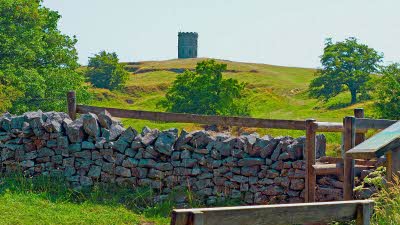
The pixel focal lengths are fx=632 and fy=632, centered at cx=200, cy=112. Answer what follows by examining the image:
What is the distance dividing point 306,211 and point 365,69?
56279 millimetres

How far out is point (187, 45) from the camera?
12481 centimetres

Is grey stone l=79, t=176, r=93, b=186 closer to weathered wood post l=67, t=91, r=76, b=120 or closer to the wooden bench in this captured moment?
weathered wood post l=67, t=91, r=76, b=120

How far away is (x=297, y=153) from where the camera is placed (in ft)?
35.7

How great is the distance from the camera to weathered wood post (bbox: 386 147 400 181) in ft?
23.6

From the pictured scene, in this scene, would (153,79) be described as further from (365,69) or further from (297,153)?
(297,153)

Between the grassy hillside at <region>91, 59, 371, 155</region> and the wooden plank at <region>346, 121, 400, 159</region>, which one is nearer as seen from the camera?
the wooden plank at <region>346, 121, 400, 159</region>

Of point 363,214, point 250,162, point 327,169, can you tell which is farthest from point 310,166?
point 363,214

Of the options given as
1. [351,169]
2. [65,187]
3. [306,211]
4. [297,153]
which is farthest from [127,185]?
[306,211]

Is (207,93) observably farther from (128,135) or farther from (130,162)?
(130,162)

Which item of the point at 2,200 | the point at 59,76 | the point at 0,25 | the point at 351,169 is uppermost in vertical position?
the point at 0,25

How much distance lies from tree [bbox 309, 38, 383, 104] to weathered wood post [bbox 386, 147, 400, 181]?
48.2 meters

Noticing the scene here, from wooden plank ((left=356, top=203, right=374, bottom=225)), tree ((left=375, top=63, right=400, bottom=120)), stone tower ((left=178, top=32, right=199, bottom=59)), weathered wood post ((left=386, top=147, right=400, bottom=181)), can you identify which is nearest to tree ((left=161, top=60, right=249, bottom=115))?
tree ((left=375, top=63, right=400, bottom=120))

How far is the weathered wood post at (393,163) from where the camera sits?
7.19 m

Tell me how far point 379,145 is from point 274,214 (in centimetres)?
249
